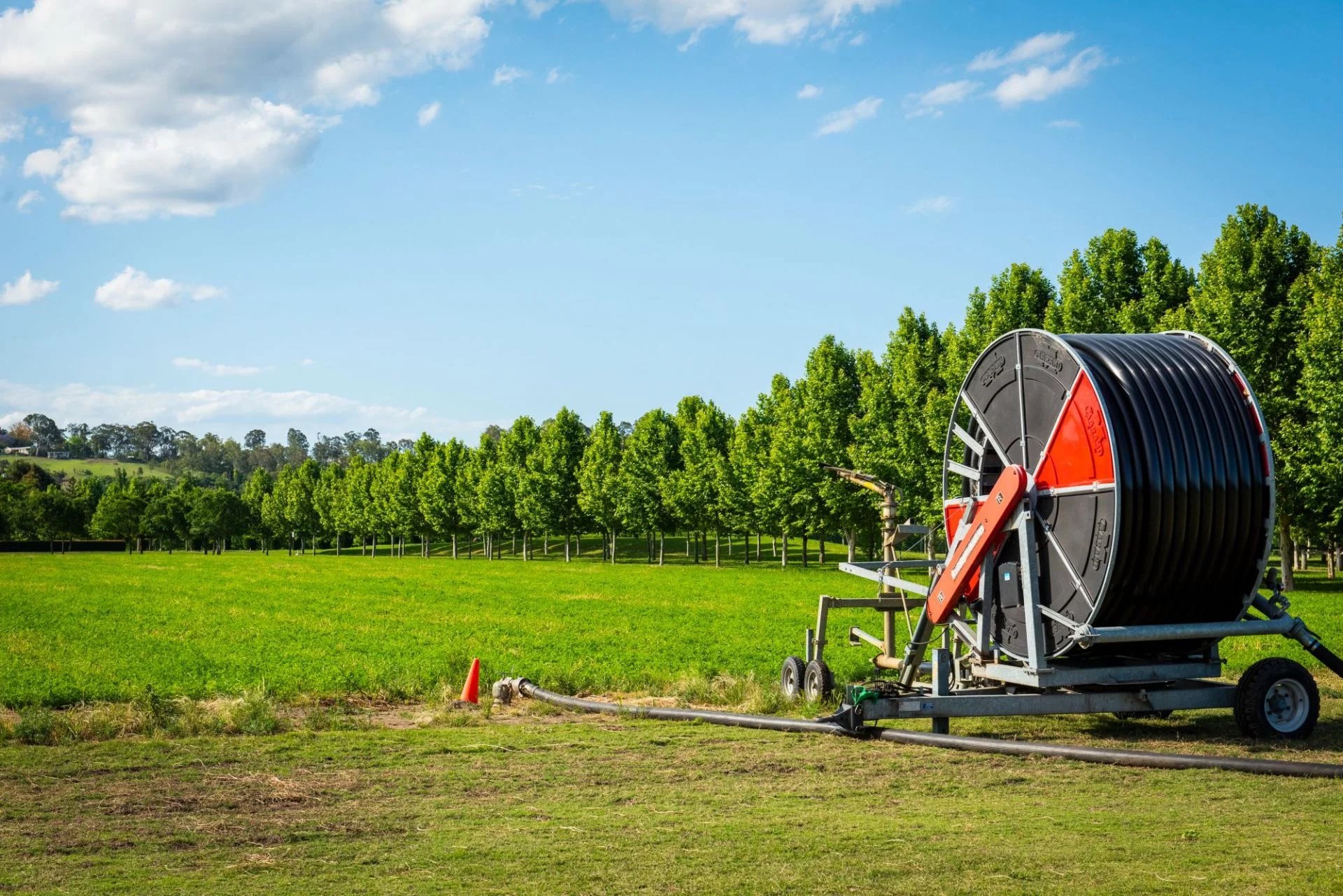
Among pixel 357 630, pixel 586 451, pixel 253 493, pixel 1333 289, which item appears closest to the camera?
pixel 357 630

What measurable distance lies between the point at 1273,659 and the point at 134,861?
11665mm

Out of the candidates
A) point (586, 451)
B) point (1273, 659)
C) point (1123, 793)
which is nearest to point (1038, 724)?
point (1273, 659)

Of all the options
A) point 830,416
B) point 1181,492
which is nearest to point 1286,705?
point 1181,492

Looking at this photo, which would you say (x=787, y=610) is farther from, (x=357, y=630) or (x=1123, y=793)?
(x=1123, y=793)

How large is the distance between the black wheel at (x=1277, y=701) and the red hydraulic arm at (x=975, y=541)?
3.12m

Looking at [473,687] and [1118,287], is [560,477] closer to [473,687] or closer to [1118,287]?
[1118,287]

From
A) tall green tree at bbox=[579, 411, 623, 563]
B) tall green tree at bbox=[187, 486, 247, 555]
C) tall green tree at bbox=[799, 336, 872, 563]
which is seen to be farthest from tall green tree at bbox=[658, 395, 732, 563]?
tall green tree at bbox=[187, 486, 247, 555]

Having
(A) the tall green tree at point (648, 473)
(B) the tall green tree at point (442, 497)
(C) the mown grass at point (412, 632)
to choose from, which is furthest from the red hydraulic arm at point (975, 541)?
(B) the tall green tree at point (442, 497)

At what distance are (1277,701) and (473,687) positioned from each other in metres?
10.7

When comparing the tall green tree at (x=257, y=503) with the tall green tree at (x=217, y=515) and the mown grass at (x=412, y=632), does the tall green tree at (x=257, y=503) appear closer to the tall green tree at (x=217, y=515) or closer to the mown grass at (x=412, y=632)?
the tall green tree at (x=217, y=515)

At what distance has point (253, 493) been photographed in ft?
529

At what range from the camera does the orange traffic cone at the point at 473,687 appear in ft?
57.7

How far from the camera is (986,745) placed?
12.4m

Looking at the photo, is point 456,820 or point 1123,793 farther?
point 1123,793
